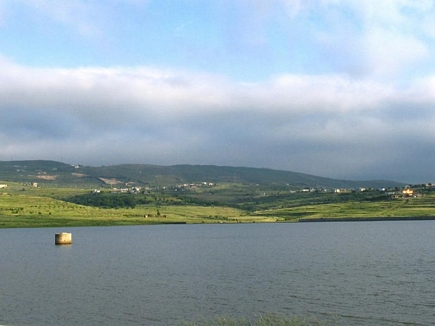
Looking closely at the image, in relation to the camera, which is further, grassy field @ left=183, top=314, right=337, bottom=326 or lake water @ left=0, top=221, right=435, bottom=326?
lake water @ left=0, top=221, right=435, bottom=326

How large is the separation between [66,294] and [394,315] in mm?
37517

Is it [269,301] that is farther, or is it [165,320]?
[269,301]

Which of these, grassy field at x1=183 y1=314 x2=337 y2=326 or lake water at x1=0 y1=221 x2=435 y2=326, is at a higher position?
grassy field at x1=183 y1=314 x2=337 y2=326

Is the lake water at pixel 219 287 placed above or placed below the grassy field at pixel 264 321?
below

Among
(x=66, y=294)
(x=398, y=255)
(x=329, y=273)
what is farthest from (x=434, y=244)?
(x=66, y=294)

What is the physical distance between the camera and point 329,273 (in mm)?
80188

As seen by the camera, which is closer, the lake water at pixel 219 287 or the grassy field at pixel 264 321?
the grassy field at pixel 264 321

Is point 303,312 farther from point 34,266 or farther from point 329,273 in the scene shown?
point 34,266

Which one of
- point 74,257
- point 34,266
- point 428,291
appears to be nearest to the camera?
point 428,291

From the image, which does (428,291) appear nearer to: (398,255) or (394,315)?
(394,315)

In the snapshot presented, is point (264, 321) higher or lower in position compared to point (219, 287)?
higher

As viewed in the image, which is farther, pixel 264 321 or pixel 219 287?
pixel 219 287

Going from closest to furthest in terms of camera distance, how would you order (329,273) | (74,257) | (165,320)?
(165,320), (329,273), (74,257)

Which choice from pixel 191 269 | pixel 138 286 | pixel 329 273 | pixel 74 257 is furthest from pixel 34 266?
pixel 329 273
